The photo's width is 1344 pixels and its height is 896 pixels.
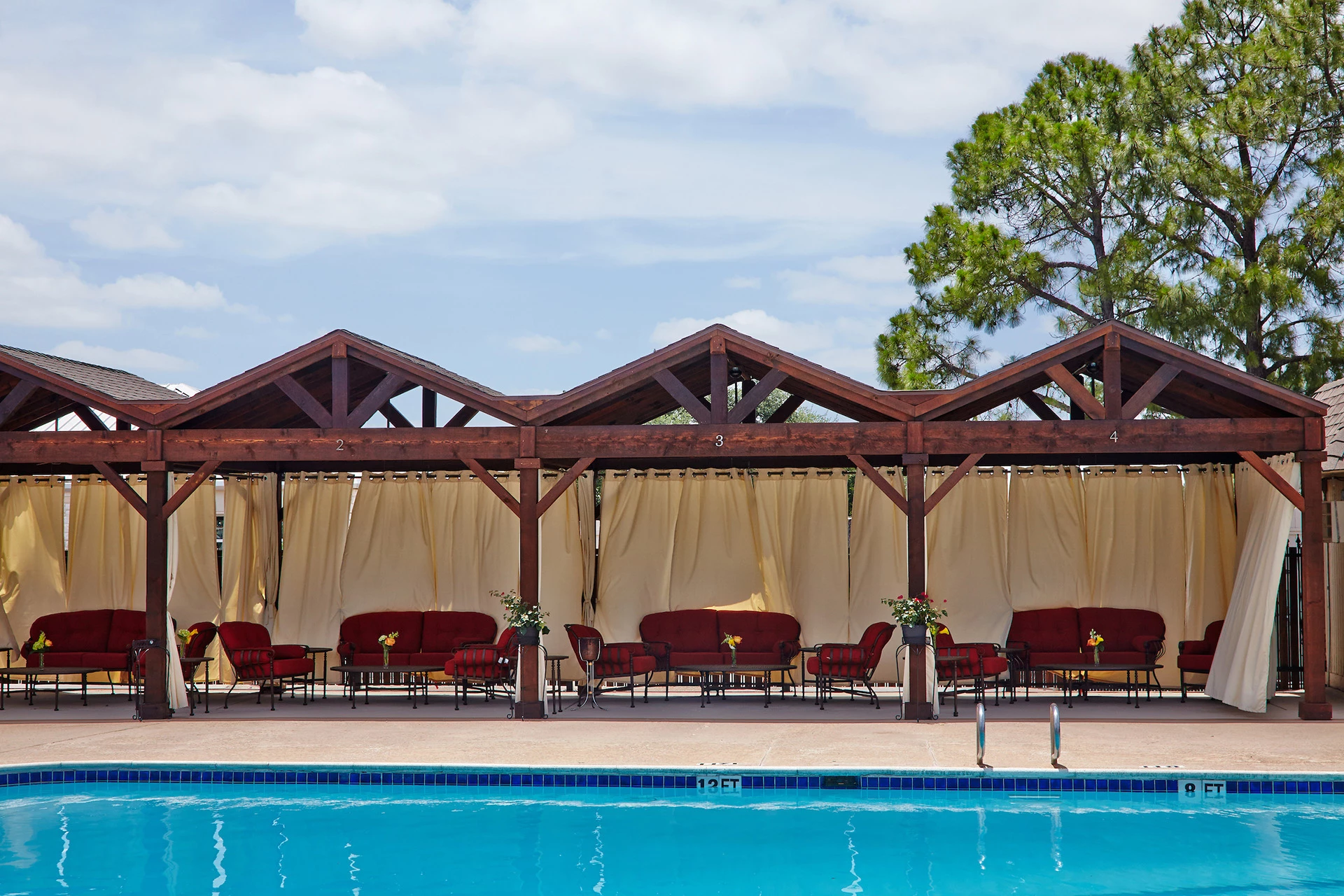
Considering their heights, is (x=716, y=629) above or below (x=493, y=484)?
below

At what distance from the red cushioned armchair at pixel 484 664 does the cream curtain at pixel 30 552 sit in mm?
4928

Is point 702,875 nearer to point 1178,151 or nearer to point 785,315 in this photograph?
point 1178,151

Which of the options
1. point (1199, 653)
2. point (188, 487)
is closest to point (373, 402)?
point (188, 487)

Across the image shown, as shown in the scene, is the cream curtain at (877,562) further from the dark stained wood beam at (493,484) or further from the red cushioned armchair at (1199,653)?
the dark stained wood beam at (493,484)

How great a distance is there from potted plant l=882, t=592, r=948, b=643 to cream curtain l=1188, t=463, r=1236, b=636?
12.5 ft

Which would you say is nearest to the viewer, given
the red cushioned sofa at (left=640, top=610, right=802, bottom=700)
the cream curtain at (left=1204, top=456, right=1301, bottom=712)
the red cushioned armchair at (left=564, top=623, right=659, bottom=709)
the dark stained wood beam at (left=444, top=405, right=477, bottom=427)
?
the cream curtain at (left=1204, top=456, right=1301, bottom=712)

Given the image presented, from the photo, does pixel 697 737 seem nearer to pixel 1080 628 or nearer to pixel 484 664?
pixel 484 664

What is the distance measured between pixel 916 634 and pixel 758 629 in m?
2.99

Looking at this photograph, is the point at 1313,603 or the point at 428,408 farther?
the point at 428,408

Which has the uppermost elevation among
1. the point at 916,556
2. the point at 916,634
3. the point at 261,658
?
the point at 916,556

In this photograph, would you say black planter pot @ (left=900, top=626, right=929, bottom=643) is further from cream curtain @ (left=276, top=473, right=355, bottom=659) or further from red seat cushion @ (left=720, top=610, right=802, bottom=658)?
cream curtain @ (left=276, top=473, right=355, bottom=659)

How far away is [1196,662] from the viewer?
11.5 m

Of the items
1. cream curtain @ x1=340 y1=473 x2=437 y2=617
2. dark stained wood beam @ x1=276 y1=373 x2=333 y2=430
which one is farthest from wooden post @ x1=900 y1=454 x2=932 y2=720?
cream curtain @ x1=340 y1=473 x2=437 y2=617

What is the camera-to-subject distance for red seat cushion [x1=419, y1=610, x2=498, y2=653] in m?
13.0
